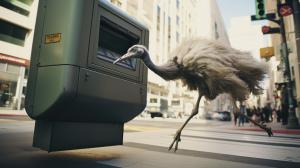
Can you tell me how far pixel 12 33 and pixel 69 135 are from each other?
20234 millimetres

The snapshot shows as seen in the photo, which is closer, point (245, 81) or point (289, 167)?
point (289, 167)

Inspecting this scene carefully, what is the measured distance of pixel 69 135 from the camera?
288 cm

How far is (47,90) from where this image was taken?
2691 mm

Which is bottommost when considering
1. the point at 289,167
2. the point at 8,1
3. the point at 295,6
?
the point at 289,167

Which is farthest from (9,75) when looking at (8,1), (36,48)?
(36,48)

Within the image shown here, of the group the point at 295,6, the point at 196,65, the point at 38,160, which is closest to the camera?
the point at 38,160

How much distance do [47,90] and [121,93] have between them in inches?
37.8

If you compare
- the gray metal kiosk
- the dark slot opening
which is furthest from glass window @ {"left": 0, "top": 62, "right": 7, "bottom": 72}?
the gray metal kiosk

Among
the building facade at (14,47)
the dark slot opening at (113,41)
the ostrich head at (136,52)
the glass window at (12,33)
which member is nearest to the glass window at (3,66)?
the building facade at (14,47)

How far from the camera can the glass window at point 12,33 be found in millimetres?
18812

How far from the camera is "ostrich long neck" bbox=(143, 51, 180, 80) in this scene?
354cm

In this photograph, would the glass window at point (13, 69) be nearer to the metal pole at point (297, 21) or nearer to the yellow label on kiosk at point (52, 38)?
the yellow label on kiosk at point (52, 38)

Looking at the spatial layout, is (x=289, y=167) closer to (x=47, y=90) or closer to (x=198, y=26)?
(x=47, y=90)

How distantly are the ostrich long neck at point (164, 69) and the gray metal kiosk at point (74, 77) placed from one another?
41 centimetres
